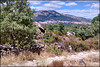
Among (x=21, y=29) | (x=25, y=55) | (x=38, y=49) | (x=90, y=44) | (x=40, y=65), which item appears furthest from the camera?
(x=90, y=44)

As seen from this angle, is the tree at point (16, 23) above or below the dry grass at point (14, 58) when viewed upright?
above

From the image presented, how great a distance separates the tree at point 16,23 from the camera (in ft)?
20.3

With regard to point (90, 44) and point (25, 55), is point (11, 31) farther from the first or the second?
point (90, 44)

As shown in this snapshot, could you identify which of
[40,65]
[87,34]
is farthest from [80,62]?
[87,34]

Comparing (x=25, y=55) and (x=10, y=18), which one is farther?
(x=25, y=55)

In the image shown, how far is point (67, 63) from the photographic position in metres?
5.22

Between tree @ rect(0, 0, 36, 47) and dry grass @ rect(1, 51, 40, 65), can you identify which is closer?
dry grass @ rect(1, 51, 40, 65)

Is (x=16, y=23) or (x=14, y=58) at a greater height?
(x=16, y=23)

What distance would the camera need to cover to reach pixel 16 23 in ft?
20.4

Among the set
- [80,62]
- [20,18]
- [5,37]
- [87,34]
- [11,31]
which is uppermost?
[20,18]

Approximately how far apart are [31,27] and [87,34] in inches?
815

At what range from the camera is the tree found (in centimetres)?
618

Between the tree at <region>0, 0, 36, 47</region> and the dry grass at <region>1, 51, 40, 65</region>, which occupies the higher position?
the tree at <region>0, 0, 36, 47</region>

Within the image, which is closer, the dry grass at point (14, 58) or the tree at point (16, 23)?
the dry grass at point (14, 58)
